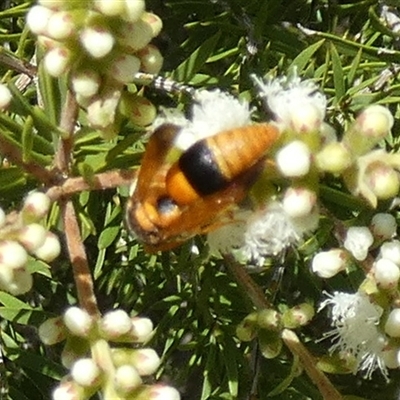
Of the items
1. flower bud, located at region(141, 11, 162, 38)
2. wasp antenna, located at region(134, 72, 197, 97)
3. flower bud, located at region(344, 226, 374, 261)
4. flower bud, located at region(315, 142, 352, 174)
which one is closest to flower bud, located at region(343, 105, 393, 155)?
flower bud, located at region(315, 142, 352, 174)

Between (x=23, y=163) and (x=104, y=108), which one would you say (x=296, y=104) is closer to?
(x=104, y=108)

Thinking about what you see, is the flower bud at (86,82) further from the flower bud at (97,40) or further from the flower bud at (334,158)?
the flower bud at (334,158)

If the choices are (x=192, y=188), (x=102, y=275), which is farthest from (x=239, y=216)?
(x=102, y=275)

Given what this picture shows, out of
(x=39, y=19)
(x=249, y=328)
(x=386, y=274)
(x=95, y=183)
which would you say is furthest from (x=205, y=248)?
(x=39, y=19)

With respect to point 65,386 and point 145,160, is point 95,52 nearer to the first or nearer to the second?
point 145,160

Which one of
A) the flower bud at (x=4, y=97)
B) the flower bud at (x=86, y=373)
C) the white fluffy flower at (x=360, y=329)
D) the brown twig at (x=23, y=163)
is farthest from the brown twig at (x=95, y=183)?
the white fluffy flower at (x=360, y=329)

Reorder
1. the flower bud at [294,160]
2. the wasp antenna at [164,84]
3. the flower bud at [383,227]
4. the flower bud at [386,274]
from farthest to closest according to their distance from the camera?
the wasp antenna at [164,84], the flower bud at [383,227], the flower bud at [386,274], the flower bud at [294,160]
